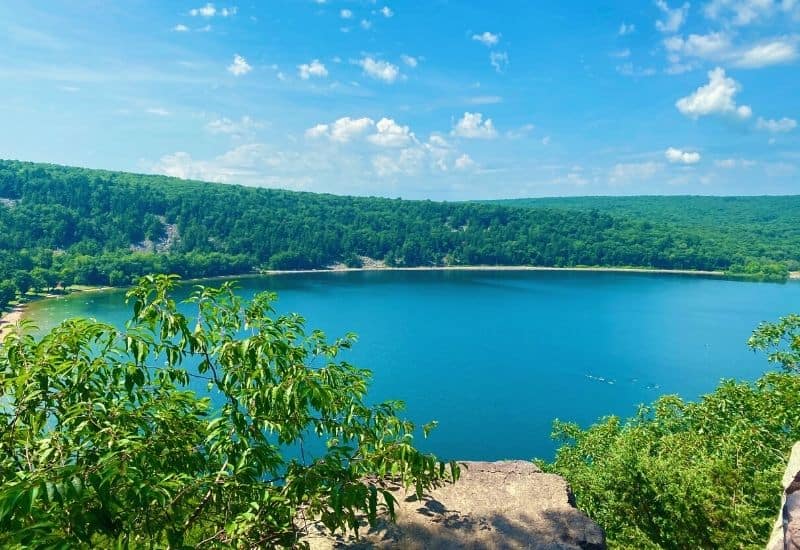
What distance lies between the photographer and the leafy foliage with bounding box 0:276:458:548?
142 inches

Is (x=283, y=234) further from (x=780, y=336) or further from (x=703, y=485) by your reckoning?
(x=703, y=485)

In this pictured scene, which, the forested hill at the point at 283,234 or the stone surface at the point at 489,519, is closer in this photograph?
the stone surface at the point at 489,519

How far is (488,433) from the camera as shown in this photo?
37.2 m

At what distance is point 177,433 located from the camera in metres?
4.65

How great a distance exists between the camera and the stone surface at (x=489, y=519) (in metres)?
6.80

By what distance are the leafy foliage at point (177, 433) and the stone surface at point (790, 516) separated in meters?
3.85

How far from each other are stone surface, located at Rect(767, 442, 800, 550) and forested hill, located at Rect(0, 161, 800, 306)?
114 m

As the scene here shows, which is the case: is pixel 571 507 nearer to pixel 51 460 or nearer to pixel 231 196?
pixel 51 460

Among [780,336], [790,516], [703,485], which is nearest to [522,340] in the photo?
[780,336]

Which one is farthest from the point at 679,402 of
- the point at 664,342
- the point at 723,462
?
the point at 664,342

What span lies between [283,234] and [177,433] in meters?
146

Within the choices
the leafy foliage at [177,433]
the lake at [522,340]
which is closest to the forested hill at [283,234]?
the lake at [522,340]

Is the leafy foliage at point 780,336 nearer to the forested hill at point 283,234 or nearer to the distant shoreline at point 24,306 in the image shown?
the distant shoreline at point 24,306

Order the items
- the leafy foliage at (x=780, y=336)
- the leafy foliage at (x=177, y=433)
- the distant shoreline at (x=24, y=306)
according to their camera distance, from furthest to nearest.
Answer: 1. the distant shoreline at (x=24, y=306)
2. the leafy foliage at (x=780, y=336)
3. the leafy foliage at (x=177, y=433)
